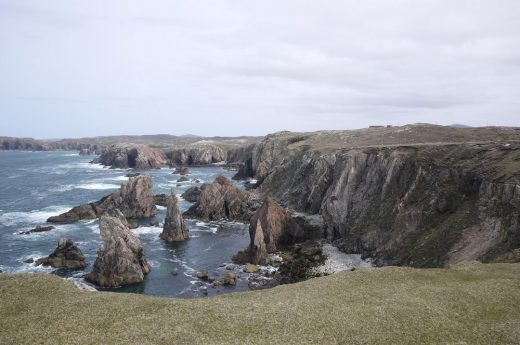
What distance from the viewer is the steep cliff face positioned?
5978 cm

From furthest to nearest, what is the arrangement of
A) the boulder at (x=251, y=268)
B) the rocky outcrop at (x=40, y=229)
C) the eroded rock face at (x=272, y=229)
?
the rocky outcrop at (x=40, y=229) < the eroded rock face at (x=272, y=229) < the boulder at (x=251, y=268)

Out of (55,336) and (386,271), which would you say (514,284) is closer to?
(386,271)

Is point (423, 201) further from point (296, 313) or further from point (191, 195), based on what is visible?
point (191, 195)

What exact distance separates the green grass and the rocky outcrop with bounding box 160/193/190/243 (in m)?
53.4

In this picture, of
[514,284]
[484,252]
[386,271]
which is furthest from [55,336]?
[484,252]

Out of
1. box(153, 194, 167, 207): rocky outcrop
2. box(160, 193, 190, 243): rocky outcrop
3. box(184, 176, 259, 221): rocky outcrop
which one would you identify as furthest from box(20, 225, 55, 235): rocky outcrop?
box(153, 194, 167, 207): rocky outcrop

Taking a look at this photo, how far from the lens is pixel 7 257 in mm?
81750

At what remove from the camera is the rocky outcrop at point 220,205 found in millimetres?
116750

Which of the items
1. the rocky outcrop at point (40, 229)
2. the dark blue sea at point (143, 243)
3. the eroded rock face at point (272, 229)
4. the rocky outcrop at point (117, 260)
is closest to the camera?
the rocky outcrop at point (117, 260)

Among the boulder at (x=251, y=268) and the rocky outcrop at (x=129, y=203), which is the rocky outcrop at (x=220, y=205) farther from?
the boulder at (x=251, y=268)

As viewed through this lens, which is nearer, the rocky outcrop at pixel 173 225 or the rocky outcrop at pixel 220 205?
the rocky outcrop at pixel 173 225

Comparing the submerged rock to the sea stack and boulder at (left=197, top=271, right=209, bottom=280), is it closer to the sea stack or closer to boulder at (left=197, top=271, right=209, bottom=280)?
the sea stack

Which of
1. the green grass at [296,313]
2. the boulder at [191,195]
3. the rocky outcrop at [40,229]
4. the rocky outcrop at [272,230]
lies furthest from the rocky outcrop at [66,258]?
the boulder at [191,195]

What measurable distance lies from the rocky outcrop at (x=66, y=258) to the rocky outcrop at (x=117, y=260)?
22.8ft
